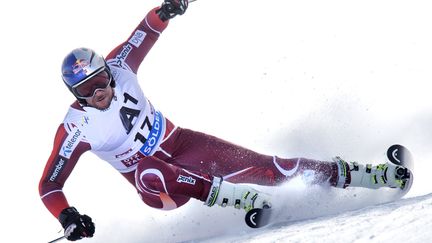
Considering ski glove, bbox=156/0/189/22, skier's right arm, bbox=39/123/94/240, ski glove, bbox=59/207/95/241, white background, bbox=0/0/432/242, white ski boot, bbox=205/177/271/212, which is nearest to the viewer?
ski glove, bbox=59/207/95/241

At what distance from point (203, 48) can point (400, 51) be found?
329 centimetres

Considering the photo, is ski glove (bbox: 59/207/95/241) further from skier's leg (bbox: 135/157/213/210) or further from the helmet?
the helmet

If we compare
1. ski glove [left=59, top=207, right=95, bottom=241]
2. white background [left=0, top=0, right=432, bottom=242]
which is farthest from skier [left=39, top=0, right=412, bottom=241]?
white background [left=0, top=0, right=432, bottom=242]

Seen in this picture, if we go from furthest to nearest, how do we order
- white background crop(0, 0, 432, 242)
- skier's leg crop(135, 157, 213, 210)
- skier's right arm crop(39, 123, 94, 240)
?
1. white background crop(0, 0, 432, 242)
2. skier's right arm crop(39, 123, 94, 240)
3. skier's leg crop(135, 157, 213, 210)

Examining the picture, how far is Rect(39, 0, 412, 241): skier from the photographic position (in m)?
5.46

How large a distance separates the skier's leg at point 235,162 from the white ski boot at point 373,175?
70 millimetres

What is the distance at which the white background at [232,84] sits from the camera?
688 centimetres

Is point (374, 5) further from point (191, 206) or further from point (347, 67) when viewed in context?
point (191, 206)

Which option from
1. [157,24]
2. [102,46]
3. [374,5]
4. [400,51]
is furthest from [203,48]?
[157,24]

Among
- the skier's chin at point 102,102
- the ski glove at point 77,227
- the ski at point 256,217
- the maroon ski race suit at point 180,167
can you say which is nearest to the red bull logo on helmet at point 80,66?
the skier's chin at point 102,102

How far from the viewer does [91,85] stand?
558cm

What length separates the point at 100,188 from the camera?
8508 mm

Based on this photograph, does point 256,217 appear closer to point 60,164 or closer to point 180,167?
point 180,167

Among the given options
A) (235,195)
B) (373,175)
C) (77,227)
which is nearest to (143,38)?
(235,195)
